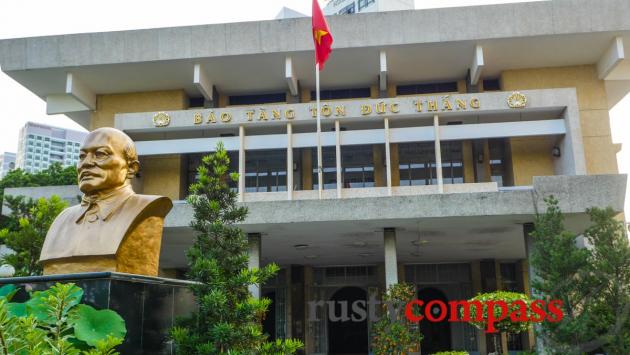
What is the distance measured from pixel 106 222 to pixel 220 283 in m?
1.59

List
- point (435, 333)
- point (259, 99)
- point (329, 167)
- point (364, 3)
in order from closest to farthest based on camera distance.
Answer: point (329, 167) < point (435, 333) < point (259, 99) < point (364, 3)

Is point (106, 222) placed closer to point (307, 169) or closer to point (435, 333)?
point (307, 169)

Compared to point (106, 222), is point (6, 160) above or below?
above

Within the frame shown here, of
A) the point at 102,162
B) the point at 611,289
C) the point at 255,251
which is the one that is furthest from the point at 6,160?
the point at 611,289

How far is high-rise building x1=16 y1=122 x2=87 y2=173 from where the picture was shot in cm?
11350

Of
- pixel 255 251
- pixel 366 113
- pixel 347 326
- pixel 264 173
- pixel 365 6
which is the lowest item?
pixel 347 326

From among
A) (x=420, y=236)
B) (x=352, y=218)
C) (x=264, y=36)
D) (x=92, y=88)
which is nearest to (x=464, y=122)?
(x=420, y=236)

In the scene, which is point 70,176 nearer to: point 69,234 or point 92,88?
point 92,88

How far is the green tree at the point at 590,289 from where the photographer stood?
37.6 feet

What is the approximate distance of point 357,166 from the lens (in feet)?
78.1

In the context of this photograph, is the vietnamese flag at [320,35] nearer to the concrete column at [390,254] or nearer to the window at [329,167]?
the window at [329,167]

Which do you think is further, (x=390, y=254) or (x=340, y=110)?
(x=340, y=110)

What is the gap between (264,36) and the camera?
21.6 metres

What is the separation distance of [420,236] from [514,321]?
5927mm
